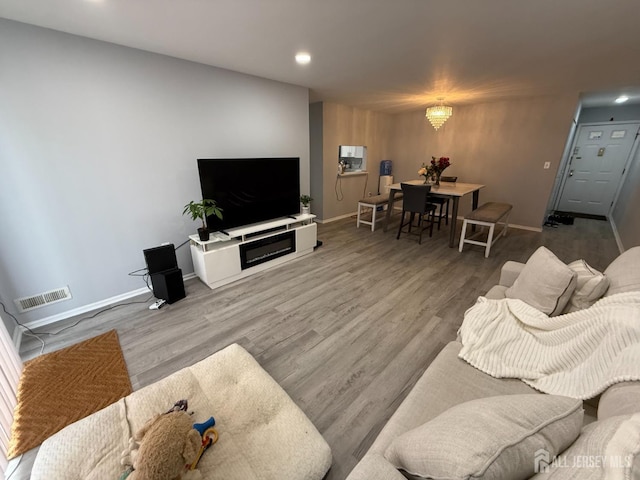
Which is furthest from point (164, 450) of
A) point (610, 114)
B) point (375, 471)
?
point (610, 114)

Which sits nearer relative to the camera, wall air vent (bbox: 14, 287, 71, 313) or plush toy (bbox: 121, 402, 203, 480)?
plush toy (bbox: 121, 402, 203, 480)

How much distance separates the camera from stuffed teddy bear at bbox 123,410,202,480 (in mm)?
853

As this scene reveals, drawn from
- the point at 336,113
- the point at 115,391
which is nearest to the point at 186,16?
the point at 115,391

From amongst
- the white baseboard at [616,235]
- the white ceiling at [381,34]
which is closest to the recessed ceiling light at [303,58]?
the white ceiling at [381,34]

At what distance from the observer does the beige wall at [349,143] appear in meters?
5.10

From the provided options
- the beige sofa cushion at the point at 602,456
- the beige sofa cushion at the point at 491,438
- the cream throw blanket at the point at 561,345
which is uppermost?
the beige sofa cushion at the point at 602,456

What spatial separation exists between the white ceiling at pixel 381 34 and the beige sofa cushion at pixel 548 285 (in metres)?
1.64

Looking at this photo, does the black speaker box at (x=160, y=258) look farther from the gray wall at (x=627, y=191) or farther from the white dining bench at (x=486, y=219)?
the gray wall at (x=627, y=191)

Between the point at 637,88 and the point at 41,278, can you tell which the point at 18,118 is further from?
the point at 637,88

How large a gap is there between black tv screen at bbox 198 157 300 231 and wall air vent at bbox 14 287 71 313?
138 cm

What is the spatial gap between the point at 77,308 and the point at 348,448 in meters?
2.71

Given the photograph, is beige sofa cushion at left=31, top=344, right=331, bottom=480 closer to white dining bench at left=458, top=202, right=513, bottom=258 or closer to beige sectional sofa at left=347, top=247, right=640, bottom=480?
Answer: beige sectional sofa at left=347, top=247, right=640, bottom=480

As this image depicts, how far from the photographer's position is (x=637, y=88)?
3709 mm

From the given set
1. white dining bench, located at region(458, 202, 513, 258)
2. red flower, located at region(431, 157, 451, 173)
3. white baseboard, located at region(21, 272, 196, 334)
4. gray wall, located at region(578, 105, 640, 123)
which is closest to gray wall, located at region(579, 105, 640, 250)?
gray wall, located at region(578, 105, 640, 123)
